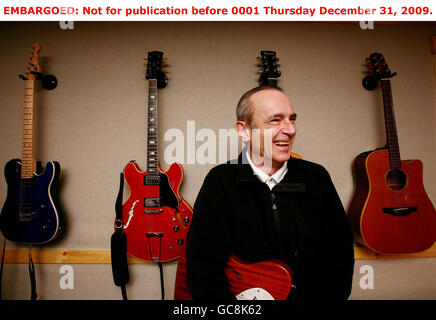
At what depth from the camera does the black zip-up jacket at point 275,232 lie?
3.39 feet

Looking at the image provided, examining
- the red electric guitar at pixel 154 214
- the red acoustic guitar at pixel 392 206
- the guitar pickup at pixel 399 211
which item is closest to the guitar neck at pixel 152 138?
the red electric guitar at pixel 154 214

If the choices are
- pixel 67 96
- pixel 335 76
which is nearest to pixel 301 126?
pixel 335 76

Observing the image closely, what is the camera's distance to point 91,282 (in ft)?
5.53

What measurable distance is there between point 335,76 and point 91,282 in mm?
2452

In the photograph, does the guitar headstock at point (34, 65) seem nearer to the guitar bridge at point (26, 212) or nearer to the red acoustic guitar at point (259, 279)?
the guitar bridge at point (26, 212)

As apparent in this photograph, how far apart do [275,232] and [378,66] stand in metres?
1.49

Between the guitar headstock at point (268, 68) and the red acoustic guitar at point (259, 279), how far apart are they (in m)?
1.17

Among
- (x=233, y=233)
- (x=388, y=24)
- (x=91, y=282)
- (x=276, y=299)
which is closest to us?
(x=276, y=299)

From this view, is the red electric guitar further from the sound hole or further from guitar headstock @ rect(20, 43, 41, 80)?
the sound hole

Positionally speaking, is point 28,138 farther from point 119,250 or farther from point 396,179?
point 396,179

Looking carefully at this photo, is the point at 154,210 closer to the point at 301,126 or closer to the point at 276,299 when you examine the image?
the point at 276,299

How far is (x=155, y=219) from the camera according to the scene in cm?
152
